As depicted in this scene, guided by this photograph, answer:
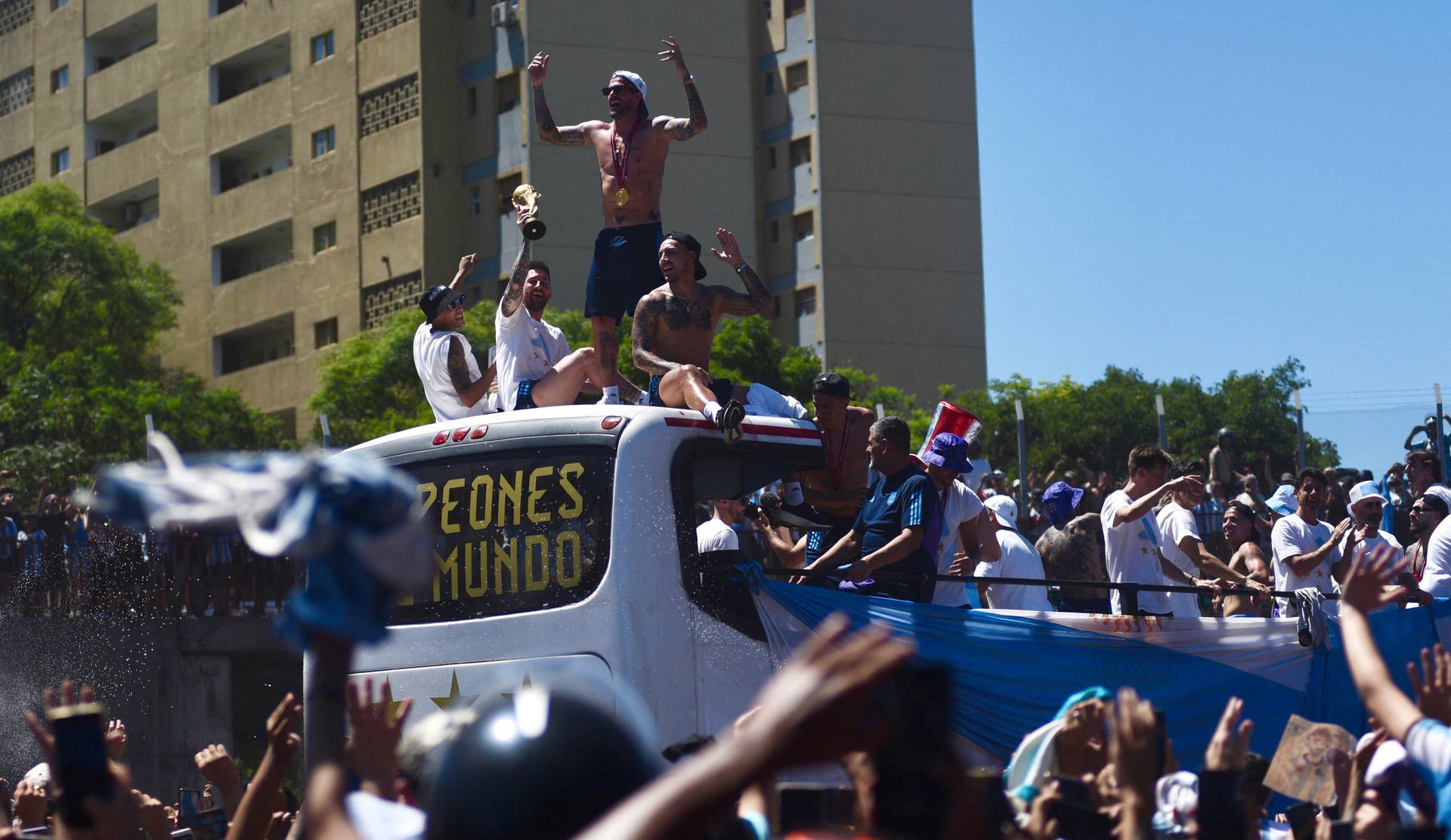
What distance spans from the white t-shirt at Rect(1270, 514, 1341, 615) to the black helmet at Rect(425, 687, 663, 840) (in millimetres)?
9590

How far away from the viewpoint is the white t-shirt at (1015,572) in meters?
10.5

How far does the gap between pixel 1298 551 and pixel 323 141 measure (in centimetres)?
5218

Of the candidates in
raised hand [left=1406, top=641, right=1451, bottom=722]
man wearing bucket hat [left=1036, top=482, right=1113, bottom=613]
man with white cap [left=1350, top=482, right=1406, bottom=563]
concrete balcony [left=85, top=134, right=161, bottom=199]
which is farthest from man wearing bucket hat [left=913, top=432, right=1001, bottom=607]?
concrete balcony [left=85, top=134, right=161, bottom=199]

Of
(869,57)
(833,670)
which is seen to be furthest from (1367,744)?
(869,57)

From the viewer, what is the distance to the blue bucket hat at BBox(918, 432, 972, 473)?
9.83 m

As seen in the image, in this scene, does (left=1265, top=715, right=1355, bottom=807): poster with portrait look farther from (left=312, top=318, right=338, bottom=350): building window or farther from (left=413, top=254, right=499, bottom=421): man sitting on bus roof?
(left=312, top=318, right=338, bottom=350): building window

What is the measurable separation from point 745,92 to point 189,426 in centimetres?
2085

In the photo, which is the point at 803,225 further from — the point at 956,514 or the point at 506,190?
the point at 956,514

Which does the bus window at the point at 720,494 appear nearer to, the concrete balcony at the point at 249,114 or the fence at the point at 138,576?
the fence at the point at 138,576

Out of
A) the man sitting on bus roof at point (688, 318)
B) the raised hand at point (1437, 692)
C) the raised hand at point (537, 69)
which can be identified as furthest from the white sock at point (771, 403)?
the raised hand at point (1437, 692)

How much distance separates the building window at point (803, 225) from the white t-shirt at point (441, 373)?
50467 mm

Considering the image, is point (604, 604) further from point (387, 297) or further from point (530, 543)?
point (387, 297)

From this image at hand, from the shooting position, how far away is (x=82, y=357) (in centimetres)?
4966

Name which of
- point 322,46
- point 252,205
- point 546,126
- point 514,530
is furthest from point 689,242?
point 252,205
